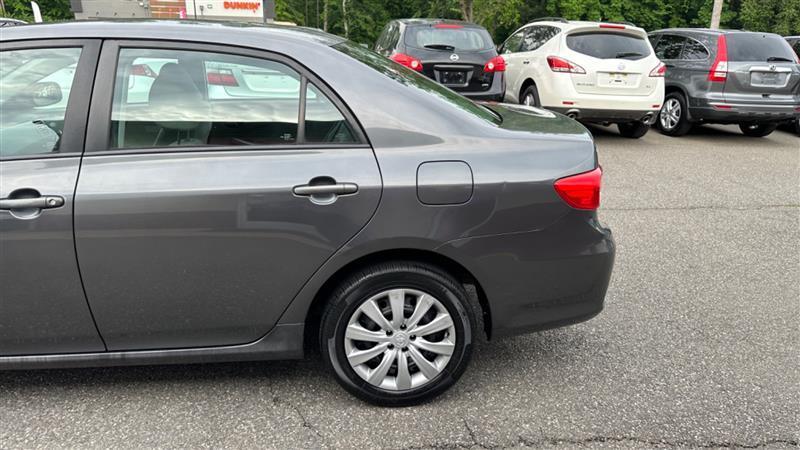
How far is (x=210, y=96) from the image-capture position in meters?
2.64

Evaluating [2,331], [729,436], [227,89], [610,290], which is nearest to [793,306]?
[610,290]

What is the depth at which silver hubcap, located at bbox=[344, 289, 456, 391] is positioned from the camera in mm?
2674

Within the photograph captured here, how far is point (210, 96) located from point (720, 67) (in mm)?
8784

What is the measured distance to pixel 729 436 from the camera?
2.67 m

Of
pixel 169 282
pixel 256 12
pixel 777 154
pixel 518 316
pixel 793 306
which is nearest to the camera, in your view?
pixel 169 282

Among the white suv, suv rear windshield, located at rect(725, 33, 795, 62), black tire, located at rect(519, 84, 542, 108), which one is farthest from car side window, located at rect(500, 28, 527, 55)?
suv rear windshield, located at rect(725, 33, 795, 62)

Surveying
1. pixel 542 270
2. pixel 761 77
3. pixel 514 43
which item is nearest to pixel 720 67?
pixel 761 77

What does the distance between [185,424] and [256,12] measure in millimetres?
18321

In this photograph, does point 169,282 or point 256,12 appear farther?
point 256,12

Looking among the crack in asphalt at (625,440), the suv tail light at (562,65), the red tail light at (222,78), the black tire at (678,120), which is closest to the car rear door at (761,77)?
the black tire at (678,120)

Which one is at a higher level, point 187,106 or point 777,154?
point 187,106

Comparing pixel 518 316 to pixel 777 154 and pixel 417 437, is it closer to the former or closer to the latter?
pixel 417 437

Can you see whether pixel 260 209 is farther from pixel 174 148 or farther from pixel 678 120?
pixel 678 120

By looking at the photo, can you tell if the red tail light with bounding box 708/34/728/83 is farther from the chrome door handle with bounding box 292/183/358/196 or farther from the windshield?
the chrome door handle with bounding box 292/183/358/196
